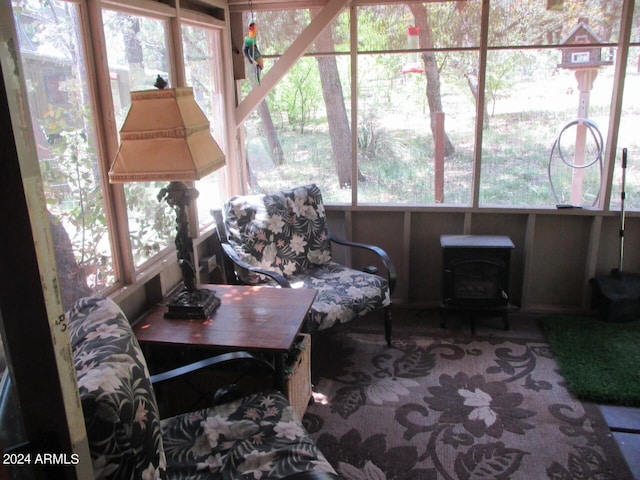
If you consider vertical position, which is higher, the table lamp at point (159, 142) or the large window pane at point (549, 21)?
the large window pane at point (549, 21)

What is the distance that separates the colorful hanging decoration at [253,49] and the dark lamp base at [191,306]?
1.74 m

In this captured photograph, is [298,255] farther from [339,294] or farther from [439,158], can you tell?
[439,158]

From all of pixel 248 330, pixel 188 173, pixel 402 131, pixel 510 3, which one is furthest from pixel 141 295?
pixel 510 3

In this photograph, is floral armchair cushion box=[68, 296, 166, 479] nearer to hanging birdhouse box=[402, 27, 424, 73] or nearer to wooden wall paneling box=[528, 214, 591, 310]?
hanging birdhouse box=[402, 27, 424, 73]

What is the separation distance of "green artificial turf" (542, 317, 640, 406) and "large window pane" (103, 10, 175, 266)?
7.60ft

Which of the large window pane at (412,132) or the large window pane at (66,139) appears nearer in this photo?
the large window pane at (66,139)

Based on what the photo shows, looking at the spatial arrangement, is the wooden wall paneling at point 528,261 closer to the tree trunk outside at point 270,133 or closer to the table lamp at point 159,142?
the tree trunk outside at point 270,133

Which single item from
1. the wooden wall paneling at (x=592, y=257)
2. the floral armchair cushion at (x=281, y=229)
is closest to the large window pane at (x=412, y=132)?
the floral armchair cushion at (x=281, y=229)

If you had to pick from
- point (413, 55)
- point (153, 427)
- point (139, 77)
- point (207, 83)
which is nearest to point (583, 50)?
point (413, 55)

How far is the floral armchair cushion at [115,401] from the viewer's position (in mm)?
1158

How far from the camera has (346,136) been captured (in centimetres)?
372

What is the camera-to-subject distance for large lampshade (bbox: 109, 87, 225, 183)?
1.91m

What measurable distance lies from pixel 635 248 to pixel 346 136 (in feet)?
6.94

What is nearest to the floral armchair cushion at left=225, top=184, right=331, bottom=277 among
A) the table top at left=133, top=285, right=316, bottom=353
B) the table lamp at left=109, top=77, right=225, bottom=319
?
the table top at left=133, top=285, right=316, bottom=353
